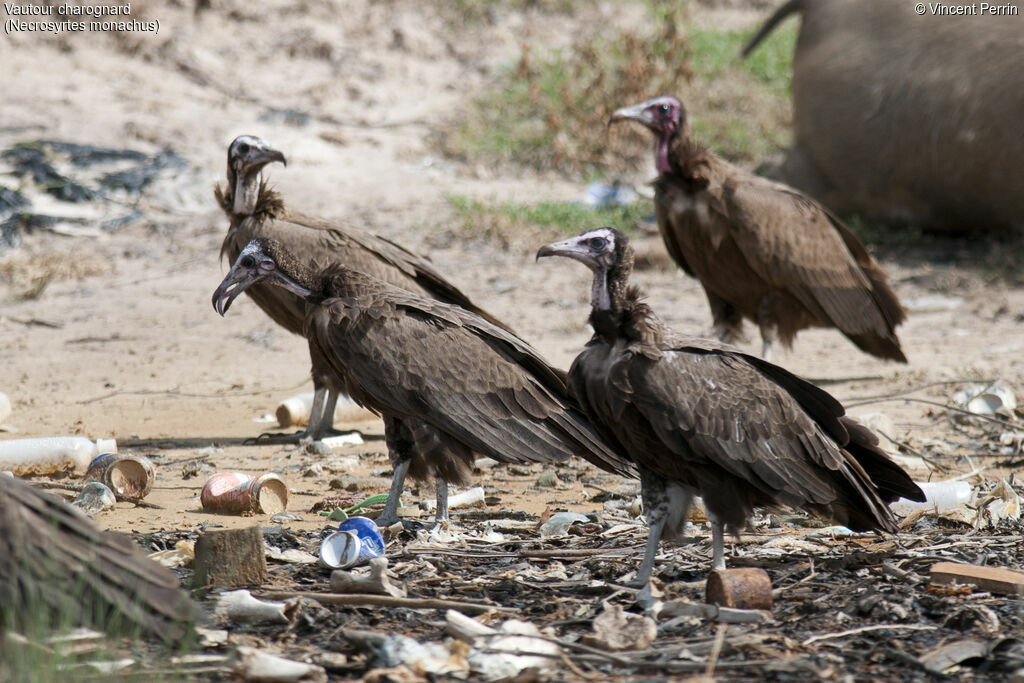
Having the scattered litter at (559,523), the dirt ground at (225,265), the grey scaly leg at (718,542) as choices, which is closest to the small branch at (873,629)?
the grey scaly leg at (718,542)

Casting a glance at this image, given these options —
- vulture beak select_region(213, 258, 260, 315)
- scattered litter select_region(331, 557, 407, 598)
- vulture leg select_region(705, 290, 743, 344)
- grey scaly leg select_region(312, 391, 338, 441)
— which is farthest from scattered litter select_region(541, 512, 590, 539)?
vulture leg select_region(705, 290, 743, 344)

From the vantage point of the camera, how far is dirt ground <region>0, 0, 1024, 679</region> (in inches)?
265

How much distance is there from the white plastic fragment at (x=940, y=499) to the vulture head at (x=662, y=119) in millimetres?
3170

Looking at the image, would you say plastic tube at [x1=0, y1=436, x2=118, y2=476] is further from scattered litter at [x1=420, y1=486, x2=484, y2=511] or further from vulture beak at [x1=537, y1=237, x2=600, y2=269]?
vulture beak at [x1=537, y1=237, x2=600, y2=269]

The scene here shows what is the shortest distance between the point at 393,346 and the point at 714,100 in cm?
886

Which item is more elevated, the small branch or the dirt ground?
the dirt ground

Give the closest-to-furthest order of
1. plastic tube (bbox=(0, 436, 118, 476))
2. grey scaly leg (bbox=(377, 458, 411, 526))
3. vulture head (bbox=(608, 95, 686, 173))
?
grey scaly leg (bbox=(377, 458, 411, 526)), plastic tube (bbox=(0, 436, 118, 476)), vulture head (bbox=(608, 95, 686, 173))

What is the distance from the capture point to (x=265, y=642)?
12.0ft

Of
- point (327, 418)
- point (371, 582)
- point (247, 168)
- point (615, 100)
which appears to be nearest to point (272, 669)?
point (371, 582)

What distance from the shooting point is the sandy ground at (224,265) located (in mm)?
6875

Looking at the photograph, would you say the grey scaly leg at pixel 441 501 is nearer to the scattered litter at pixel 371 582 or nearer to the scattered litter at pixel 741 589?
the scattered litter at pixel 371 582

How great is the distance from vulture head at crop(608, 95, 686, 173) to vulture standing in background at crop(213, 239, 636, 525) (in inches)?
115

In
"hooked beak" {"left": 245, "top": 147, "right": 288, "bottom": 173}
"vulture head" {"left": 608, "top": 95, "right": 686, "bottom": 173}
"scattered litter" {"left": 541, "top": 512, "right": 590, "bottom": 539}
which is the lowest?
"scattered litter" {"left": 541, "top": 512, "right": 590, "bottom": 539}

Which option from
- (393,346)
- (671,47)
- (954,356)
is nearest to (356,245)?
(393,346)
